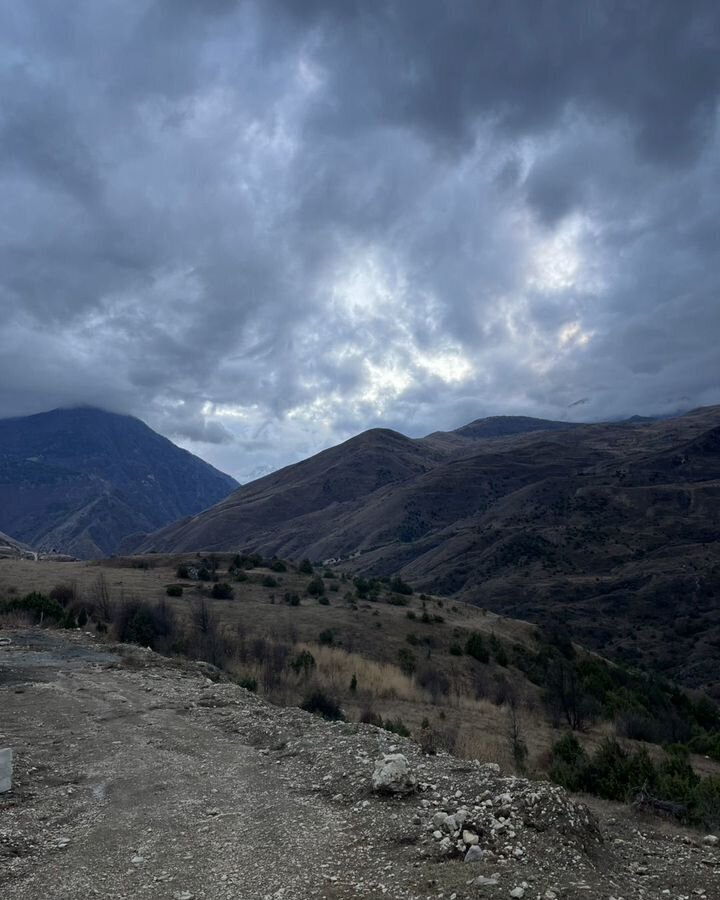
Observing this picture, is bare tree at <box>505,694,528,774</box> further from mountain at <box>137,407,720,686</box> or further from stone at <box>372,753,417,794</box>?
mountain at <box>137,407,720,686</box>

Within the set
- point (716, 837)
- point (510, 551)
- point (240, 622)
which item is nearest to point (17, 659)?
point (240, 622)

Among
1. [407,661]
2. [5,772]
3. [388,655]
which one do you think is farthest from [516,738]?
[388,655]

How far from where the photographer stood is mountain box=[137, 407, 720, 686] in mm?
70938

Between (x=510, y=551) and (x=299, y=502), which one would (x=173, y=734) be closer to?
(x=510, y=551)

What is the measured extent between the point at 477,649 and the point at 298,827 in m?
29.4

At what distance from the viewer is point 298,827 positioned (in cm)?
771

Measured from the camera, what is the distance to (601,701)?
30.0m

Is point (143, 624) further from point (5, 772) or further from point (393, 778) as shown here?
point (393, 778)

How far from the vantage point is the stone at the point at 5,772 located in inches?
349

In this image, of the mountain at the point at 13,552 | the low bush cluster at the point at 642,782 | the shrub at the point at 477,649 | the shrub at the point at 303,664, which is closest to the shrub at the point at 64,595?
the shrub at the point at 303,664

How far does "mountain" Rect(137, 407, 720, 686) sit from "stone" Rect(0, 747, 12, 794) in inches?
2209

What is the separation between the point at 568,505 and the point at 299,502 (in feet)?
304

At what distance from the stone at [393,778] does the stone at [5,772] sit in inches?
202

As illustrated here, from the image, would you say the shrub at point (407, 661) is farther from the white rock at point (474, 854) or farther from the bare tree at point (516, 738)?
the white rock at point (474, 854)
